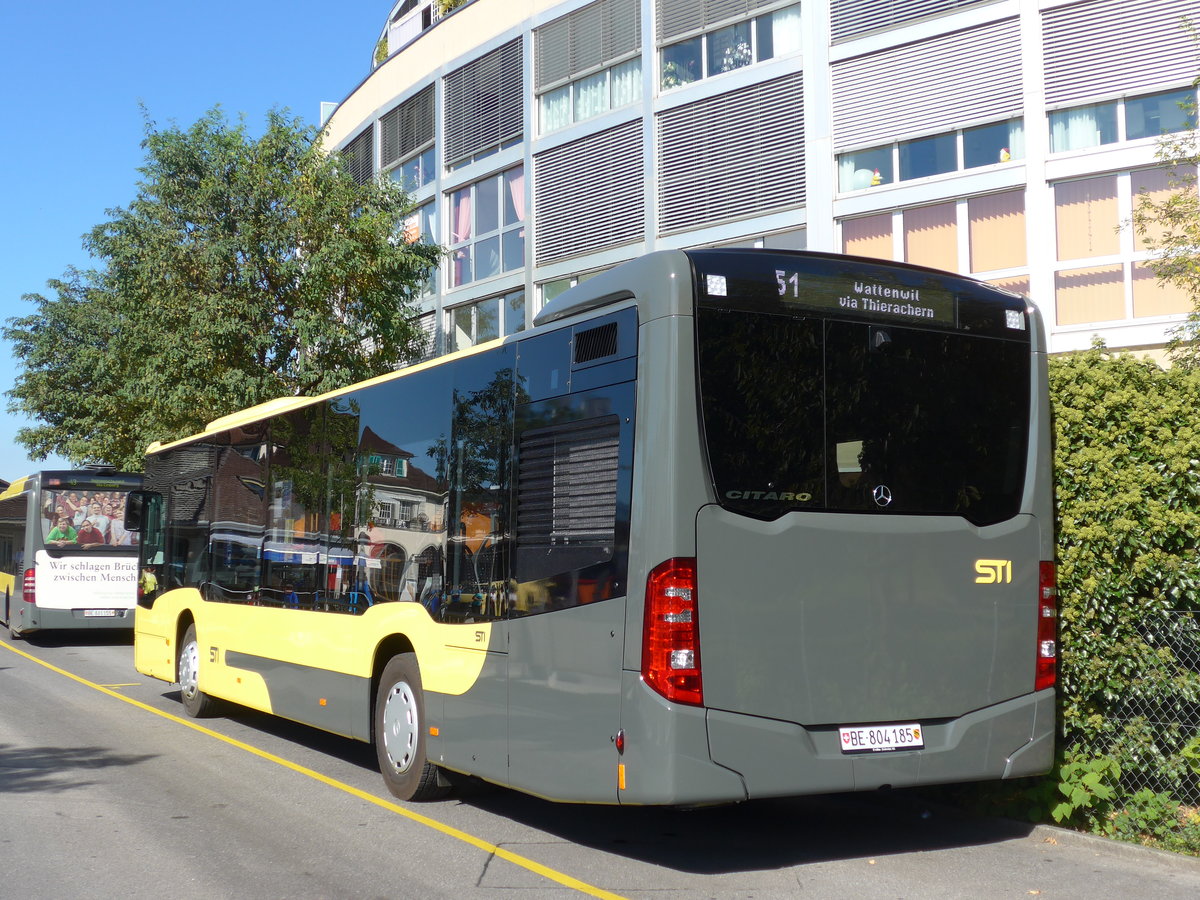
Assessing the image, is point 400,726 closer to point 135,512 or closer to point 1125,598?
point 1125,598

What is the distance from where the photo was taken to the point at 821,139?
22219mm

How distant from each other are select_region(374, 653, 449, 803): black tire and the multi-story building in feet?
42.8

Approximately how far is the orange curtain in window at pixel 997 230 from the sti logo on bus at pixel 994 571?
14504 mm

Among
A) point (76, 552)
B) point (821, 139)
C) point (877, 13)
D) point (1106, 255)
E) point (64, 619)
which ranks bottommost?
point (64, 619)

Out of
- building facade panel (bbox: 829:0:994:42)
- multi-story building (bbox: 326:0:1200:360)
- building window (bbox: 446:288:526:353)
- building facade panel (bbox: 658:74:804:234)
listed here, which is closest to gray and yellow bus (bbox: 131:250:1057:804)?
multi-story building (bbox: 326:0:1200:360)

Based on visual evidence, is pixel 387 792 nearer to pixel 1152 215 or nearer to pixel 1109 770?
pixel 1109 770

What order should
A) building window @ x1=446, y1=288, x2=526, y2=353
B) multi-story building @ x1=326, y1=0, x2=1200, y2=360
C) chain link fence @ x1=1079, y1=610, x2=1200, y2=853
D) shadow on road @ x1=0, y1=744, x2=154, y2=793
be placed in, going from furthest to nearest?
building window @ x1=446, y1=288, x2=526, y2=353 < multi-story building @ x1=326, y1=0, x2=1200, y2=360 < shadow on road @ x1=0, y1=744, x2=154, y2=793 < chain link fence @ x1=1079, y1=610, x2=1200, y2=853

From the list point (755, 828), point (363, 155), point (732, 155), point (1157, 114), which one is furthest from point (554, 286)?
point (755, 828)

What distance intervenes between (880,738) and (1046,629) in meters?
A: 1.35

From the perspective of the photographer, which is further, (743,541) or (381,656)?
(381,656)

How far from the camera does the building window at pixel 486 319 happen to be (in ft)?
93.4

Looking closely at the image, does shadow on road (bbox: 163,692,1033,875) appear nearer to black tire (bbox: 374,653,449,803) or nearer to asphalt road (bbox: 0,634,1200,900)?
asphalt road (bbox: 0,634,1200,900)

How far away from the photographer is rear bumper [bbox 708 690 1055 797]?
19.8ft

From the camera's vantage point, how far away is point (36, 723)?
12.2 meters
